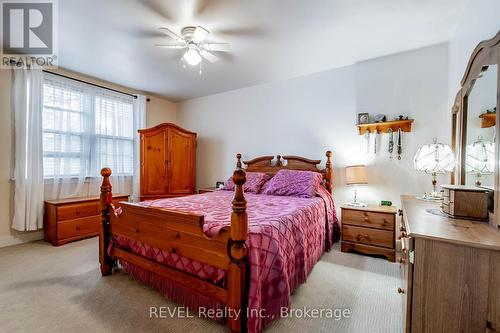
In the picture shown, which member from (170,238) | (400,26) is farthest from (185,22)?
(400,26)

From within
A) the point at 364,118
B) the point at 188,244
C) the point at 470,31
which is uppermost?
the point at 470,31

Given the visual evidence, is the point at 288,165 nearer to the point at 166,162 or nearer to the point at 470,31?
the point at 166,162

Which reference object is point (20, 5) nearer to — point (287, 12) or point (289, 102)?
point (287, 12)

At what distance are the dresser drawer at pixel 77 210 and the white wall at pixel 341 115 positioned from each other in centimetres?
202

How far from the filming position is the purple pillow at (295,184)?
284 centimetres

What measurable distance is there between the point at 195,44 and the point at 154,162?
7.48 feet

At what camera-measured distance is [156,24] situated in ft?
7.12

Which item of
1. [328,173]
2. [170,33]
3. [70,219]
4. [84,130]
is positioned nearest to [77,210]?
[70,219]

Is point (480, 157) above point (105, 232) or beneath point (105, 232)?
above

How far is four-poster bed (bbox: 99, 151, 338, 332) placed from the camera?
53.1 inches

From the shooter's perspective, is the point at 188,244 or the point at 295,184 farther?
the point at 295,184

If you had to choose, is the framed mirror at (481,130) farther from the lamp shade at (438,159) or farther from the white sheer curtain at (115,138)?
the white sheer curtain at (115,138)

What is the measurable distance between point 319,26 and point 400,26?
79cm

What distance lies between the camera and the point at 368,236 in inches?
103
